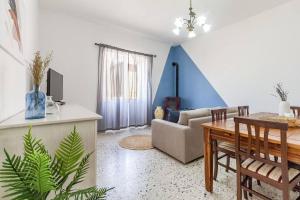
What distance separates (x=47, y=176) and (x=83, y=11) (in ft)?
12.9

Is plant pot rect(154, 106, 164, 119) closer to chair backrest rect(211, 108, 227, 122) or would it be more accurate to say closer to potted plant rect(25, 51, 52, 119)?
chair backrest rect(211, 108, 227, 122)

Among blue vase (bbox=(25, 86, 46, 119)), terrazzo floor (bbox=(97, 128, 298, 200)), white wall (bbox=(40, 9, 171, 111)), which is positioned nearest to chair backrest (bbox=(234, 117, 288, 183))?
terrazzo floor (bbox=(97, 128, 298, 200))

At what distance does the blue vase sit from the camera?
3.85 feet

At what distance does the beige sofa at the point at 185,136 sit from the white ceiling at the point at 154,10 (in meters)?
2.14

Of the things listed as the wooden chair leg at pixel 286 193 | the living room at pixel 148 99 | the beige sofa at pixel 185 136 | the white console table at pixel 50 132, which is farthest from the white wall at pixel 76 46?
the wooden chair leg at pixel 286 193

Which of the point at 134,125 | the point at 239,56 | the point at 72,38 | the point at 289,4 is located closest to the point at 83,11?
the point at 72,38

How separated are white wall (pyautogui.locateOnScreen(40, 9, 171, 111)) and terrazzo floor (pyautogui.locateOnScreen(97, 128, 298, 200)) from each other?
180cm

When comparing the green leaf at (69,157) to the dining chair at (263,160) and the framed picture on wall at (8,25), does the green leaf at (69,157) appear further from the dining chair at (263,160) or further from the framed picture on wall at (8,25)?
the dining chair at (263,160)

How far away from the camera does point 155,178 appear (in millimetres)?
2170

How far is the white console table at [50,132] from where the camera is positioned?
3.23 ft

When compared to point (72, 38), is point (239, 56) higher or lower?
lower

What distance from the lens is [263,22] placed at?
11.5 feet

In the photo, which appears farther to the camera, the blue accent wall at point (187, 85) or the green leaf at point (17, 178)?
the blue accent wall at point (187, 85)

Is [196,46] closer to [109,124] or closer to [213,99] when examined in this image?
[213,99]
